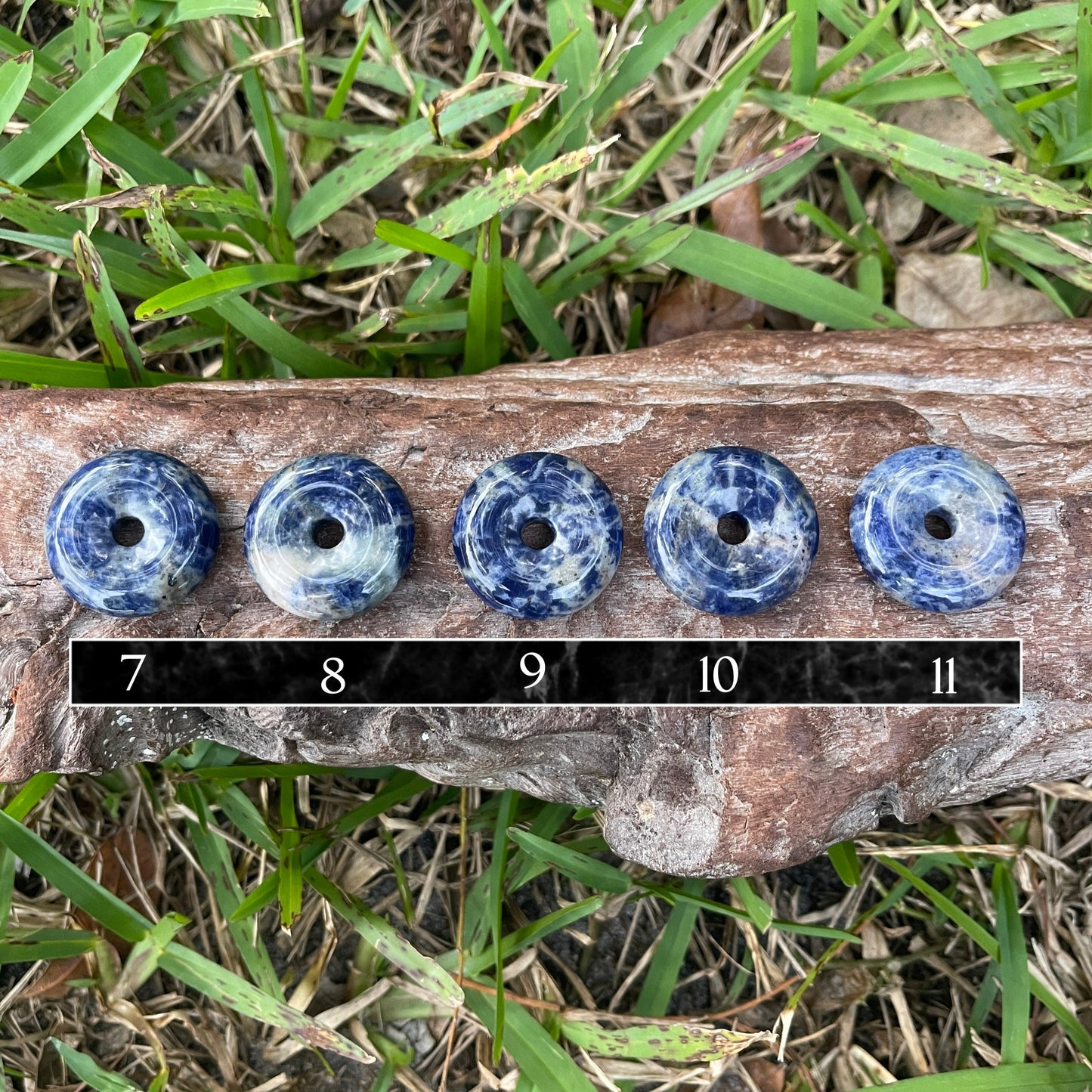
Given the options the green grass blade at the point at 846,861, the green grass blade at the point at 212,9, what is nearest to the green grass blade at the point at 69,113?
the green grass blade at the point at 212,9

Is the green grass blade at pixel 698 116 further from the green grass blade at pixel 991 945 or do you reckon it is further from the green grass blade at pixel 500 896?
the green grass blade at pixel 991 945

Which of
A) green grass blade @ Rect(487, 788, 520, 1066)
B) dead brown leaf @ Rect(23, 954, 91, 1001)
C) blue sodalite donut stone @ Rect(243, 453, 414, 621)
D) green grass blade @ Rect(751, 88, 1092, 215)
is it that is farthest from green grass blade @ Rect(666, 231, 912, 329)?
dead brown leaf @ Rect(23, 954, 91, 1001)

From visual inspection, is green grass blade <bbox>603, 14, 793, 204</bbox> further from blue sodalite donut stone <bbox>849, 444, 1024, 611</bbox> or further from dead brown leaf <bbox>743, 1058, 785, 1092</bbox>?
dead brown leaf <bbox>743, 1058, 785, 1092</bbox>

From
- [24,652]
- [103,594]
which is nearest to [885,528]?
[103,594]

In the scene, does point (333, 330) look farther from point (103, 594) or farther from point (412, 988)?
point (412, 988)

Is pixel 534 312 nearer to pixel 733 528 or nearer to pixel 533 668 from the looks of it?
pixel 733 528

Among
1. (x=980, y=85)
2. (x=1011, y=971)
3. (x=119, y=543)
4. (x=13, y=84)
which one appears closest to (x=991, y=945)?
Answer: (x=1011, y=971)

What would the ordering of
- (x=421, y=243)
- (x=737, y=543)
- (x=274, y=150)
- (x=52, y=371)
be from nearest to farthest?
(x=737, y=543), (x=421, y=243), (x=52, y=371), (x=274, y=150)
